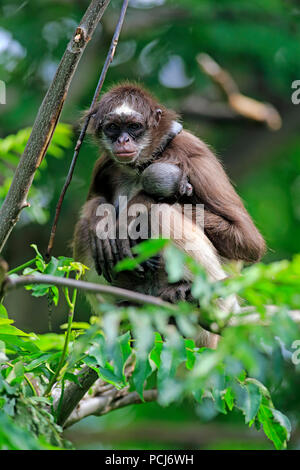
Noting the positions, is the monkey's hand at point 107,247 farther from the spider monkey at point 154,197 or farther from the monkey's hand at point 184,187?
the monkey's hand at point 184,187

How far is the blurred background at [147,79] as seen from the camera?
45.2 feet

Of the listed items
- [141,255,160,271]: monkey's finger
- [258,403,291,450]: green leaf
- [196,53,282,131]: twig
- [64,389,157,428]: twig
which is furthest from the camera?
[196,53,282,131]: twig

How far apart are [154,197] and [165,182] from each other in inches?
10.7

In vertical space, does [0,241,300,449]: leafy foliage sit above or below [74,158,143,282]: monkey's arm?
below

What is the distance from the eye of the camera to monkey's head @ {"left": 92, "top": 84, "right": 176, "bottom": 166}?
735 centimetres

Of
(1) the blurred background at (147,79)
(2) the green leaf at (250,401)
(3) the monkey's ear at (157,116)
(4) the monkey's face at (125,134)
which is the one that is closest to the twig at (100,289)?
(2) the green leaf at (250,401)

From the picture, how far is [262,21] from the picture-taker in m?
14.8

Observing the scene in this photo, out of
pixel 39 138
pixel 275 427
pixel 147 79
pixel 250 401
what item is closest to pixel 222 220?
pixel 275 427

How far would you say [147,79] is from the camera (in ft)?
50.3

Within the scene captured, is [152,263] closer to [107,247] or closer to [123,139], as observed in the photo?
[107,247]

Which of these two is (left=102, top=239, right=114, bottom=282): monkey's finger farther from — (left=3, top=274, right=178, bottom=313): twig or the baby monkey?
(left=3, top=274, right=178, bottom=313): twig

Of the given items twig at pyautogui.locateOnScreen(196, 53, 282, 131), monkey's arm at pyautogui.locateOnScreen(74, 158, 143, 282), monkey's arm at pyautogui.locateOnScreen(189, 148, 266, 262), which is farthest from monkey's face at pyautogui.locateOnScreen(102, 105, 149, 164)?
twig at pyautogui.locateOnScreen(196, 53, 282, 131)

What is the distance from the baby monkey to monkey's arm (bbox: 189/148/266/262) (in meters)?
0.18

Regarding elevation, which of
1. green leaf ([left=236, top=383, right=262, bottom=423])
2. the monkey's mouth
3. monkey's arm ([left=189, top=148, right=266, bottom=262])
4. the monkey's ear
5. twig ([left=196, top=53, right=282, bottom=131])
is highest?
twig ([left=196, top=53, right=282, bottom=131])
